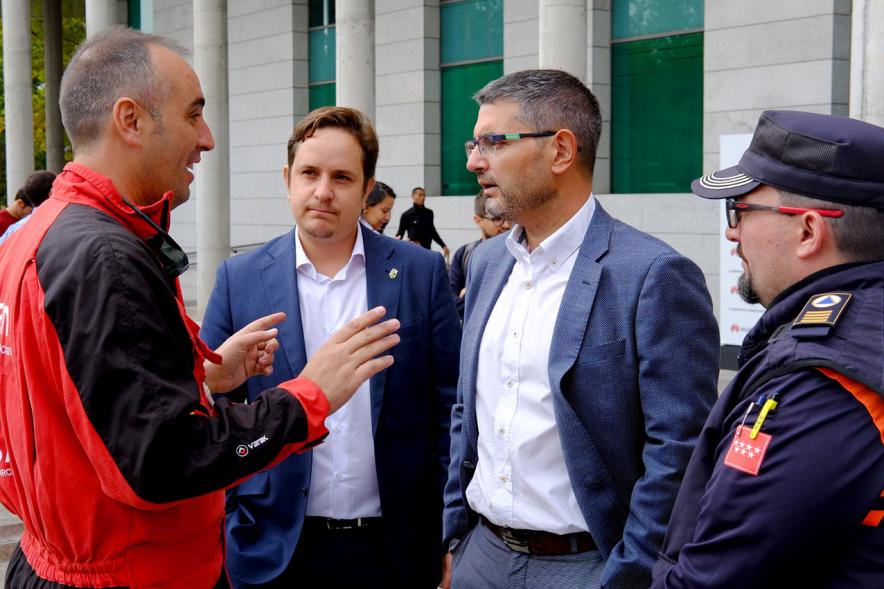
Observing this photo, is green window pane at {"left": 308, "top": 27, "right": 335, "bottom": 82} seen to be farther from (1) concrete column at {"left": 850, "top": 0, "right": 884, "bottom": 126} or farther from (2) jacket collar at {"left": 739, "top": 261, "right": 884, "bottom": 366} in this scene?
(2) jacket collar at {"left": 739, "top": 261, "right": 884, "bottom": 366}

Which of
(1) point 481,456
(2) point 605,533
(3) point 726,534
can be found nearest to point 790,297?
(3) point 726,534

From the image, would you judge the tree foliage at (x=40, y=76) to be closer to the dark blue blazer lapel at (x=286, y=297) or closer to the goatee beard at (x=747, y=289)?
the dark blue blazer lapel at (x=286, y=297)

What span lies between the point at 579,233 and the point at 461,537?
1084 millimetres

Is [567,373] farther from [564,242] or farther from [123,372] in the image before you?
[123,372]

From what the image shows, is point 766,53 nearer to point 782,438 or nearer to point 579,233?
point 579,233

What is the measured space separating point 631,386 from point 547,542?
1.73 ft

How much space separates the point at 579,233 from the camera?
3.17 m

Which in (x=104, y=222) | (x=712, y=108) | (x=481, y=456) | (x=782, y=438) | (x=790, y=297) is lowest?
(x=481, y=456)

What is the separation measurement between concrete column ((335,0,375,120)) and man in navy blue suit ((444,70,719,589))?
12294 millimetres

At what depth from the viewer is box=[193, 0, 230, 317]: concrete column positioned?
18188 mm

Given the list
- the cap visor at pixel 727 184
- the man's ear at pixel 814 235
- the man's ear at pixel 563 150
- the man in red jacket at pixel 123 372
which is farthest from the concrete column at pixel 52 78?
the man's ear at pixel 814 235

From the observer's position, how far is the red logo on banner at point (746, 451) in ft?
6.16

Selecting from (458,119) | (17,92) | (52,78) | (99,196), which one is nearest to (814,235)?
(99,196)

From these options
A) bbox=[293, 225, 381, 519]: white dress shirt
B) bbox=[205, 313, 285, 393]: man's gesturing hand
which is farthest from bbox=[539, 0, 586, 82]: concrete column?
bbox=[205, 313, 285, 393]: man's gesturing hand
